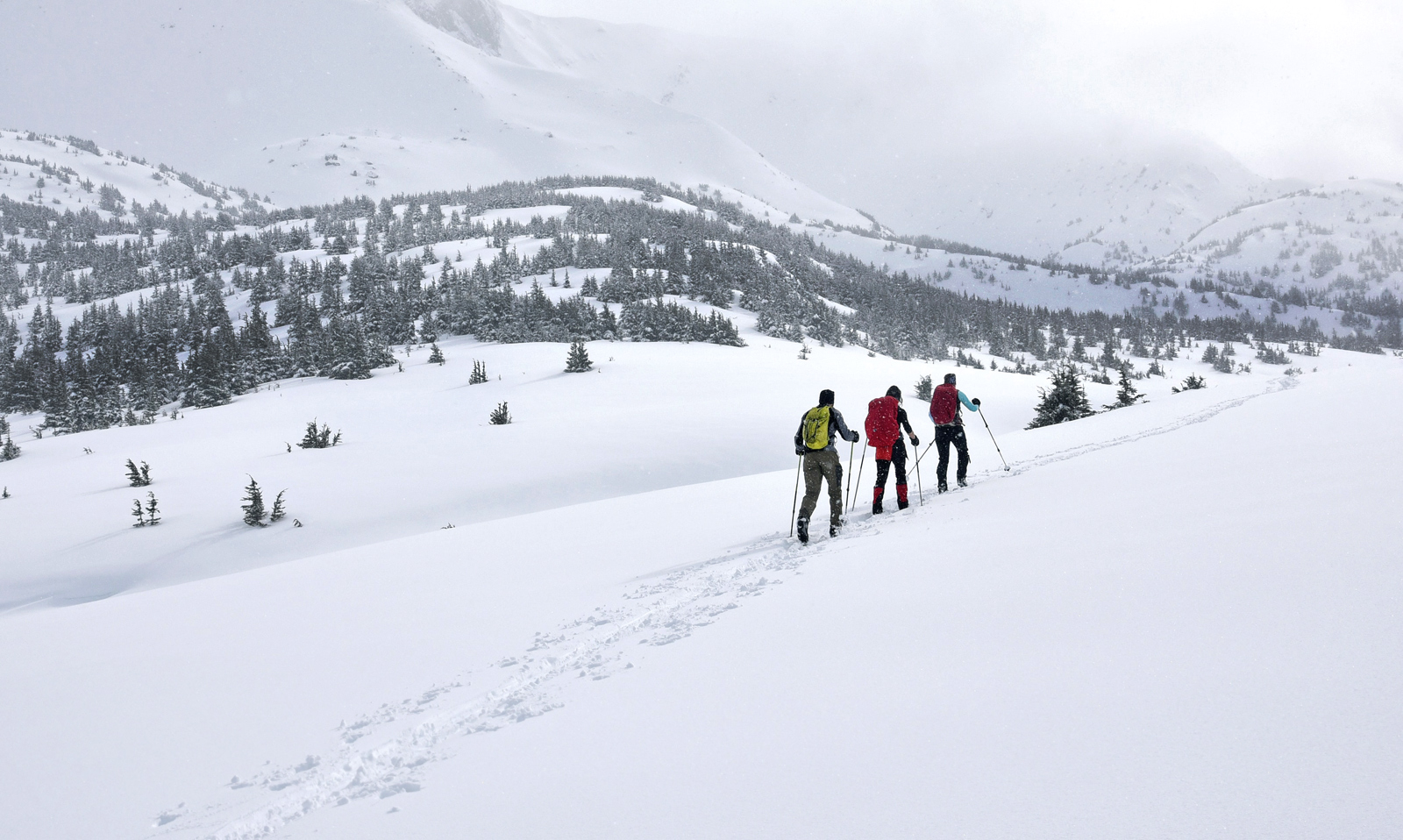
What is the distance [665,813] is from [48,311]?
10439 centimetres

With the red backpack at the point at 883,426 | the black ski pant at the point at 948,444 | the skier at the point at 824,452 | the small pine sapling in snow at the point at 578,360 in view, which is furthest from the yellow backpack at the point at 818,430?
the small pine sapling in snow at the point at 578,360

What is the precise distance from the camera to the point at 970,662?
3.16 metres

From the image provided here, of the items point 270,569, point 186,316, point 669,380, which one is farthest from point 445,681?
point 186,316

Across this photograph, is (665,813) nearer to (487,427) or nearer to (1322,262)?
(487,427)

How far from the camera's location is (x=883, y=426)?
9141mm

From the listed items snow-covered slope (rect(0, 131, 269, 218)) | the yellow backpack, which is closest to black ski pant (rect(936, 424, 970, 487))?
the yellow backpack

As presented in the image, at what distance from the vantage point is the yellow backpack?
8.21 m

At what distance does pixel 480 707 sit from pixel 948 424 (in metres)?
8.40

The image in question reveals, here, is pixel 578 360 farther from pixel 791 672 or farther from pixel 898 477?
pixel 791 672

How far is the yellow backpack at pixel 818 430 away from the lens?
8.21m

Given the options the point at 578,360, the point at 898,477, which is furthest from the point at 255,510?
the point at 578,360

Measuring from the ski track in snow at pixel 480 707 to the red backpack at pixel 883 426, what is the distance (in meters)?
2.73

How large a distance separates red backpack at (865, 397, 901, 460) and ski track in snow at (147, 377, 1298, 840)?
2726 millimetres

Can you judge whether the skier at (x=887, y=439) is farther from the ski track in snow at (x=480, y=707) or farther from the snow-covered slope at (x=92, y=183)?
the snow-covered slope at (x=92, y=183)
